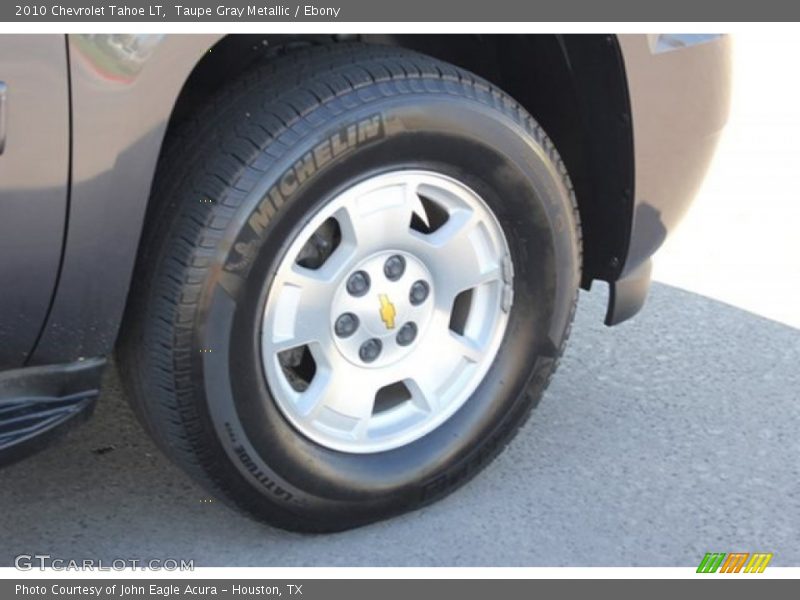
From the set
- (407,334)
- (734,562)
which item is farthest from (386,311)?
(734,562)

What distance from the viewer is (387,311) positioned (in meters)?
2.83

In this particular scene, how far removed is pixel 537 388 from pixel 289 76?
3.24ft

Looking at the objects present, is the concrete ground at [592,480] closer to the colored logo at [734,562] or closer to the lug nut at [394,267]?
the colored logo at [734,562]

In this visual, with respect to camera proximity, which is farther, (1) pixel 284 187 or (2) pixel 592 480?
(2) pixel 592 480

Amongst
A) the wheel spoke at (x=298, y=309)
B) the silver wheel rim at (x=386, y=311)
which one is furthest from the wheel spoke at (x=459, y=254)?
the wheel spoke at (x=298, y=309)

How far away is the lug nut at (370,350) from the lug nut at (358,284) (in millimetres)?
127

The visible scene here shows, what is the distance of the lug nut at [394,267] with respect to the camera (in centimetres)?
279

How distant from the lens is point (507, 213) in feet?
9.37

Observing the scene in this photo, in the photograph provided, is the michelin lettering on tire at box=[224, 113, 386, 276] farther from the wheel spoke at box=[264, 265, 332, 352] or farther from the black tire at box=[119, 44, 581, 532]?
the wheel spoke at box=[264, 265, 332, 352]

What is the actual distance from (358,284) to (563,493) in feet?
2.56

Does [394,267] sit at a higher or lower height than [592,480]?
higher

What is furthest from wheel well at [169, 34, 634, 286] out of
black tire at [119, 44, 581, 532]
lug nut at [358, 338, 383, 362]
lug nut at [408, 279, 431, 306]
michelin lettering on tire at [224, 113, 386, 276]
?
lug nut at [358, 338, 383, 362]

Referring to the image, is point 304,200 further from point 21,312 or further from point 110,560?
point 110,560

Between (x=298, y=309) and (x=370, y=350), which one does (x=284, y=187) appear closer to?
(x=298, y=309)
